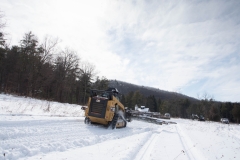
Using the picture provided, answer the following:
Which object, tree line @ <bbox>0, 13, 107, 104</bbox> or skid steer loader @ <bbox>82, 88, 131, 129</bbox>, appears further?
tree line @ <bbox>0, 13, 107, 104</bbox>

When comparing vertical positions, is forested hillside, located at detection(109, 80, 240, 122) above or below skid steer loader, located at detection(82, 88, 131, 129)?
above

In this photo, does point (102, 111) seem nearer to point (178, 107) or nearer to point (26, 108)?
point (26, 108)

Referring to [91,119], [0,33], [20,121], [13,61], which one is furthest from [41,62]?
[20,121]

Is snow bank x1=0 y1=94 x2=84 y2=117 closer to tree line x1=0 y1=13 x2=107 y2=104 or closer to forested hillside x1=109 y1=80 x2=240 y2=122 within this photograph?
tree line x1=0 y1=13 x2=107 y2=104

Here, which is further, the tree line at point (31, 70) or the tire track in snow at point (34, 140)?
the tree line at point (31, 70)

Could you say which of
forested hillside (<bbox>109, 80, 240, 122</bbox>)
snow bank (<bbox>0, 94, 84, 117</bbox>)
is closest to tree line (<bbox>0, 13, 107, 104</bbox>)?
snow bank (<bbox>0, 94, 84, 117</bbox>)

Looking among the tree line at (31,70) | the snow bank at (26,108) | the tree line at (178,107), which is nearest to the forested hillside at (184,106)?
the tree line at (178,107)

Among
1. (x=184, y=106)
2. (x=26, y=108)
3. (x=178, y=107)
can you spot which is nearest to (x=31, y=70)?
(x=26, y=108)

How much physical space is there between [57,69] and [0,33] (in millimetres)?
20360

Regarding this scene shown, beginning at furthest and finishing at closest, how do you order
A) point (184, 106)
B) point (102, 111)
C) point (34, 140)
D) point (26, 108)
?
1. point (184, 106)
2. point (26, 108)
3. point (102, 111)
4. point (34, 140)

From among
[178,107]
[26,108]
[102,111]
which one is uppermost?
[178,107]

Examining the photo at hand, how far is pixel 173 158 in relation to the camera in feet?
19.8

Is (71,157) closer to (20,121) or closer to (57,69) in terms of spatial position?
(20,121)

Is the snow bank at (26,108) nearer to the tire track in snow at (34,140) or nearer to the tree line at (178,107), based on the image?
the tire track in snow at (34,140)
